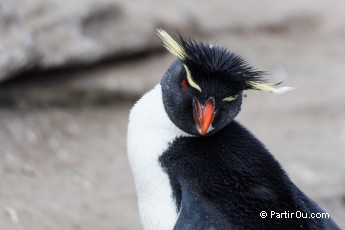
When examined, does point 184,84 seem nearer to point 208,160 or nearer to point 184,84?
point 184,84

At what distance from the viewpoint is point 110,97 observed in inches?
296

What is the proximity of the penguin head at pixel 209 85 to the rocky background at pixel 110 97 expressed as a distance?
141 centimetres

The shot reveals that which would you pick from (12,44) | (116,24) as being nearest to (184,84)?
(12,44)

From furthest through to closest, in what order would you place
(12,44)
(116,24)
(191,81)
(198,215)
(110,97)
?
(116,24) < (110,97) < (12,44) < (191,81) < (198,215)

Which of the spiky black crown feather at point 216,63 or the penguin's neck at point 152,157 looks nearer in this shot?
the spiky black crown feather at point 216,63

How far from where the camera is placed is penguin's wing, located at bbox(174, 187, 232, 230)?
3.66m

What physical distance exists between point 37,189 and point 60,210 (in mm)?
393

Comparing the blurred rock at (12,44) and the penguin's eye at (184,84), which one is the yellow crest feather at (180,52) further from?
the blurred rock at (12,44)

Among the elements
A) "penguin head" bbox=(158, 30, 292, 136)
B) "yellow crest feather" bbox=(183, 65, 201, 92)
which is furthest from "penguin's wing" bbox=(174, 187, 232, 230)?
"yellow crest feather" bbox=(183, 65, 201, 92)

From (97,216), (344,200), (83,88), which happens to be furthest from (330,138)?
(97,216)

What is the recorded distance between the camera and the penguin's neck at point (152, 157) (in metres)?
3.91

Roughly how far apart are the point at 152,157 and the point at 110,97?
11.7ft

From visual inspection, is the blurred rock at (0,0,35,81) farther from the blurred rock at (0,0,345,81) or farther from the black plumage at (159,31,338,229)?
the black plumage at (159,31,338,229)

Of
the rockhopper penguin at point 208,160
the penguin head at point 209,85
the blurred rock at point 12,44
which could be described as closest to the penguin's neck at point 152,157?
the rockhopper penguin at point 208,160
